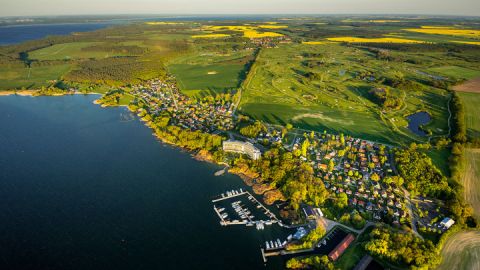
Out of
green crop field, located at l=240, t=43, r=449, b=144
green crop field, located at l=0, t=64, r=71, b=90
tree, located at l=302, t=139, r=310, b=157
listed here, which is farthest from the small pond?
green crop field, located at l=0, t=64, r=71, b=90

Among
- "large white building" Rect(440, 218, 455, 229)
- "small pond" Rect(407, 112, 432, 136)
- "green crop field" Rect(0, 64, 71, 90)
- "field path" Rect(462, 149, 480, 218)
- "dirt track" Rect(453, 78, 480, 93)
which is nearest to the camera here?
"large white building" Rect(440, 218, 455, 229)

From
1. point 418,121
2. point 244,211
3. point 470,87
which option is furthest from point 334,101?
point 244,211

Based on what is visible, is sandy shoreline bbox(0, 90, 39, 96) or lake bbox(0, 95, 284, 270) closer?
lake bbox(0, 95, 284, 270)

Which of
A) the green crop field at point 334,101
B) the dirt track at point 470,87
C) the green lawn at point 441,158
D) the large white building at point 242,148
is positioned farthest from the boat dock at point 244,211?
the dirt track at point 470,87

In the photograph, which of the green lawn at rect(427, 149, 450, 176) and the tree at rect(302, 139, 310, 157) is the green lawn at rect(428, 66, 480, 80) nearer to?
the green lawn at rect(427, 149, 450, 176)

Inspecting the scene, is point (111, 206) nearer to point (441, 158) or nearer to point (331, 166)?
point (331, 166)
